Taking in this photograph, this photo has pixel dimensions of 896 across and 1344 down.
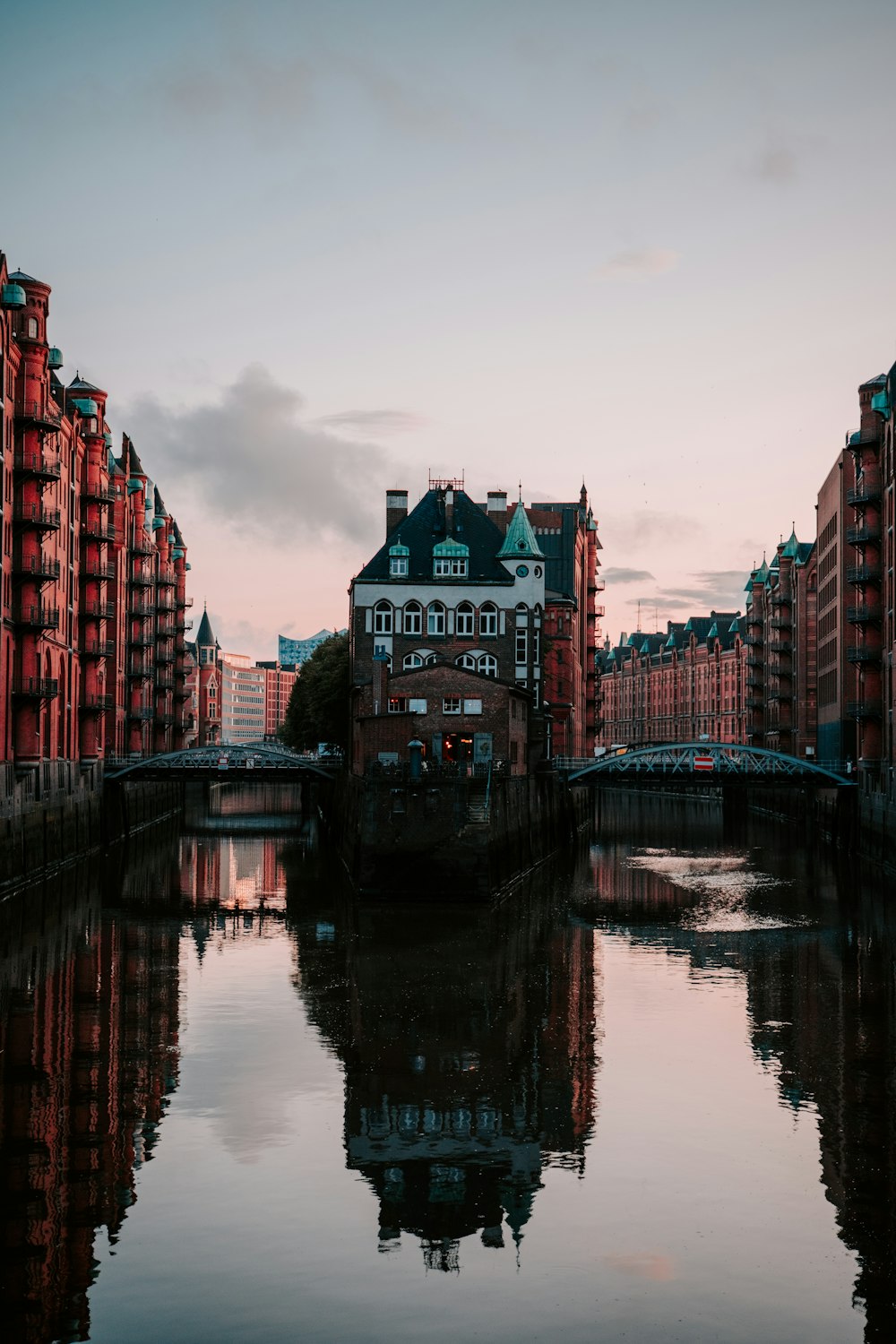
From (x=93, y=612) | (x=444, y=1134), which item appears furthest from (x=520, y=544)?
(x=444, y=1134)

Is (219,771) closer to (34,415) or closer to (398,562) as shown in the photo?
(398,562)

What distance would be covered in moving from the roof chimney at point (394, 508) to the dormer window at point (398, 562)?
16.1 ft

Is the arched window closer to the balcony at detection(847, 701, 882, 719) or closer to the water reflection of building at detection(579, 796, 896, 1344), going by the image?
the water reflection of building at detection(579, 796, 896, 1344)

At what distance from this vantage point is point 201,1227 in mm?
21062

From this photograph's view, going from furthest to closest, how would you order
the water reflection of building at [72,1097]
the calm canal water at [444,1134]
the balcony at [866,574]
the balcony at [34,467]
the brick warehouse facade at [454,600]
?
1. the brick warehouse facade at [454,600]
2. the balcony at [866,574]
3. the balcony at [34,467]
4. the water reflection of building at [72,1097]
5. the calm canal water at [444,1134]

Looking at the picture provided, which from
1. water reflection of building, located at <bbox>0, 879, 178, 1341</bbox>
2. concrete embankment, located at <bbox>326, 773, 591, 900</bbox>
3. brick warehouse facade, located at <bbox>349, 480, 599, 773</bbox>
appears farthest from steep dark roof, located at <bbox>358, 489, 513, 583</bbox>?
water reflection of building, located at <bbox>0, 879, 178, 1341</bbox>

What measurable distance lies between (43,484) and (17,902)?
18.6 metres

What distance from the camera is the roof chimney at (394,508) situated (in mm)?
85562

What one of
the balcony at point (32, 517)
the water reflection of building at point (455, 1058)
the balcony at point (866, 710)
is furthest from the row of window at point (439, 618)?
the water reflection of building at point (455, 1058)

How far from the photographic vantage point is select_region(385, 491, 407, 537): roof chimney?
8556 centimetres

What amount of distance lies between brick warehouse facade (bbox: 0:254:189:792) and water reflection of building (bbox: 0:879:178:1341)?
601 inches

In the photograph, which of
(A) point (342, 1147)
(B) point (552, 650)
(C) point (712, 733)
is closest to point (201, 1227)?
(A) point (342, 1147)

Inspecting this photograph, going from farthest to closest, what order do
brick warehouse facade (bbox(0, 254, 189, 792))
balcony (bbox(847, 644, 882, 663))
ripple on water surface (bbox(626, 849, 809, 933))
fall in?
balcony (bbox(847, 644, 882, 663)) < brick warehouse facade (bbox(0, 254, 189, 792)) < ripple on water surface (bbox(626, 849, 809, 933))

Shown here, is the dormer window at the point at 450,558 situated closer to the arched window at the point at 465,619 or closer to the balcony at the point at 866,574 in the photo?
the arched window at the point at 465,619
